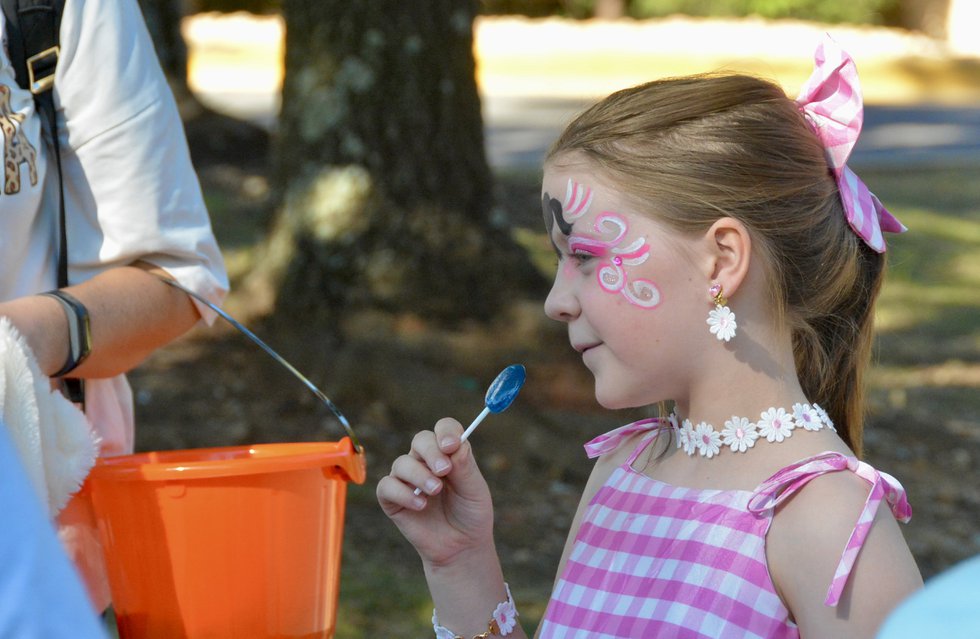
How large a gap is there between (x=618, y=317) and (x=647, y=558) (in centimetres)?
36

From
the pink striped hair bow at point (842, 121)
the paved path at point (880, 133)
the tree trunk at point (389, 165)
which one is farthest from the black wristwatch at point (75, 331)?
the paved path at point (880, 133)

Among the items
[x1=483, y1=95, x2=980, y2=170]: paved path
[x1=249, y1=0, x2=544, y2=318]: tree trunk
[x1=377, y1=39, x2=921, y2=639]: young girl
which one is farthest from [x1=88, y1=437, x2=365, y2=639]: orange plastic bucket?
[x1=483, y1=95, x2=980, y2=170]: paved path

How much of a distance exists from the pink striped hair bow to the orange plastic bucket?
0.83 metres

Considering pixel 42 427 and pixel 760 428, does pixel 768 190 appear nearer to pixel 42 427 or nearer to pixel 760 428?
pixel 760 428

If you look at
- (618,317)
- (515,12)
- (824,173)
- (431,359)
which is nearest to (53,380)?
(618,317)

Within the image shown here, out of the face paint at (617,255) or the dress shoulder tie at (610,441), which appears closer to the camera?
the face paint at (617,255)

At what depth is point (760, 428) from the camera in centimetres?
179

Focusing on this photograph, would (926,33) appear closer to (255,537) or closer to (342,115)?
(342,115)

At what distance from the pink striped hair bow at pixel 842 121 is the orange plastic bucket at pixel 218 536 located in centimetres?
83

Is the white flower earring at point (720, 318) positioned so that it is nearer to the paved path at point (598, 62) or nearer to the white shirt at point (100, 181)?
the white shirt at point (100, 181)

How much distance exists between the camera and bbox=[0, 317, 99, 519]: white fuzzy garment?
1.65m

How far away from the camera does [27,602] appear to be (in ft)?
2.40

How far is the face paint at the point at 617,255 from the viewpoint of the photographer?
181 cm

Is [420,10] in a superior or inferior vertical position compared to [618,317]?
inferior
